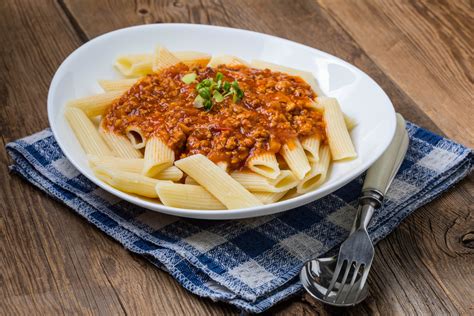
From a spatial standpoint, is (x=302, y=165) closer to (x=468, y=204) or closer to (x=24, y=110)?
(x=468, y=204)

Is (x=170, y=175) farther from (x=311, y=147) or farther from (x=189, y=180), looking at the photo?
(x=311, y=147)

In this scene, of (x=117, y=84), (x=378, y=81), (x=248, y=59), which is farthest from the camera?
(x=378, y=81)

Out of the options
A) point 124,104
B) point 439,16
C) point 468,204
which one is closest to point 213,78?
point 124,104

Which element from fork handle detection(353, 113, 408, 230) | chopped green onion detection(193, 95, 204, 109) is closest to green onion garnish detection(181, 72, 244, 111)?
chopped green onion detection(193, 95, 204, 109)

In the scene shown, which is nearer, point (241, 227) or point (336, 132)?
point (241, 227)

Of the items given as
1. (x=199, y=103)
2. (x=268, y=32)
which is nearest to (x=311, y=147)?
(x=199, y=103)

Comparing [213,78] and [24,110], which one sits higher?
[213,78]
